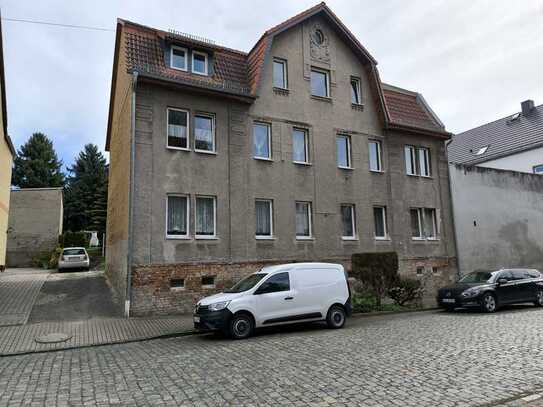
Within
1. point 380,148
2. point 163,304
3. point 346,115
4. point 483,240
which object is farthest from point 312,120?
point 483,240

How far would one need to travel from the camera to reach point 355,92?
1980cm

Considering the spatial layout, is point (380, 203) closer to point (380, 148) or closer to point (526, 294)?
point (380, 148)

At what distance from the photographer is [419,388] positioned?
5793 mm

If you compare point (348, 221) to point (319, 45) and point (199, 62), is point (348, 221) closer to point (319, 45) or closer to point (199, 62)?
point (319, 45)

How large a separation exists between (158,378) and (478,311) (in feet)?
40.1

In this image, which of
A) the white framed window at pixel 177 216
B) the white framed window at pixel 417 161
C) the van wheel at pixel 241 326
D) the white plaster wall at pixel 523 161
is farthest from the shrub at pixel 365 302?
the white plaster wall at pixel 523 161

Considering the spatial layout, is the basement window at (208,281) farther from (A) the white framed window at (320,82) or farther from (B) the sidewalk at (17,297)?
(A) the white framed window at (320,82)

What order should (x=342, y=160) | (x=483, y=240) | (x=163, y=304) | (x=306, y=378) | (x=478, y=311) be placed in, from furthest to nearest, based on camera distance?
(x=483, y=240)
(x=342, y=160)
(x=478, y=311)
(x=163, y=304)
(x=306, y=378)

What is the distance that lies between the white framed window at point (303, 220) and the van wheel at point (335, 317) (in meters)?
5.50

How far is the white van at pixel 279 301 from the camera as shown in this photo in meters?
10.1

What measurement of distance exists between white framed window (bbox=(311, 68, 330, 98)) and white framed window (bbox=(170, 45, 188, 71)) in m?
5.68

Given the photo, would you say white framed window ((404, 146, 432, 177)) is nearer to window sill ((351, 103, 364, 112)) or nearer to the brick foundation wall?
window sill ((351, 103, 364, 112))

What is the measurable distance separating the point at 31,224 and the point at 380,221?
2869cm

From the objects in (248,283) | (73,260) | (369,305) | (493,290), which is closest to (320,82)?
(369,305)
